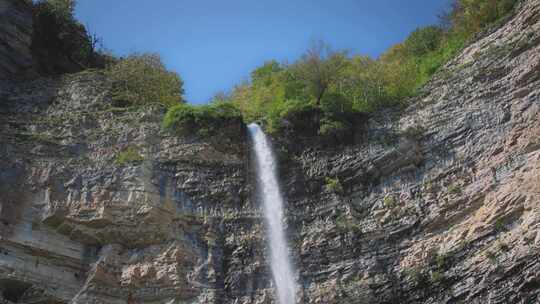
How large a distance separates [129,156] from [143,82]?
→ 6296 millimetres

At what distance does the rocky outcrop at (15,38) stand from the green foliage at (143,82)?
3.42m

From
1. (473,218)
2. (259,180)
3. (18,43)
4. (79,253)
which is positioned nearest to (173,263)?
(79,253)

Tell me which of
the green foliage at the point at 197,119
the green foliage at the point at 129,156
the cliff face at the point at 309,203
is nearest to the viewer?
the cliff face at the point at 309,203

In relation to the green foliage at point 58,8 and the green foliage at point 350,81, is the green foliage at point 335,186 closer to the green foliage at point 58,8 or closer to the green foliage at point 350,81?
the green foliage at point 350,81

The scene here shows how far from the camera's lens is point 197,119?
2606 cm

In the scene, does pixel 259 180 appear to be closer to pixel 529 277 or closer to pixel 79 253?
pixel 79 253

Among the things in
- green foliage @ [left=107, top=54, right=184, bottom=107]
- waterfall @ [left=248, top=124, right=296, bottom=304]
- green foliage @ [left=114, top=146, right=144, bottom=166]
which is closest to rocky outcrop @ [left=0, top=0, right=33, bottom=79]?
green foliage @ [left=107, top=54, right=184, bottom=107]

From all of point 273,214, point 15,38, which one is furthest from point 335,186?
point 15,38

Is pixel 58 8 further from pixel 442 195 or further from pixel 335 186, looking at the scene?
pixel 442 195

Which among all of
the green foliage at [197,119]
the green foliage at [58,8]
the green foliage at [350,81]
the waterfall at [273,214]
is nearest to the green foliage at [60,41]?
Answer: the green foliage at [58,8]

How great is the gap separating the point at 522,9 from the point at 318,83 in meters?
7.76

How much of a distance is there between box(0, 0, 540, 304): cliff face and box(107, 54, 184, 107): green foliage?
3045 mm

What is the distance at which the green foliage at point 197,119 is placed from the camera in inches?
1025

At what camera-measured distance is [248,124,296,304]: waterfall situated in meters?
22.4
